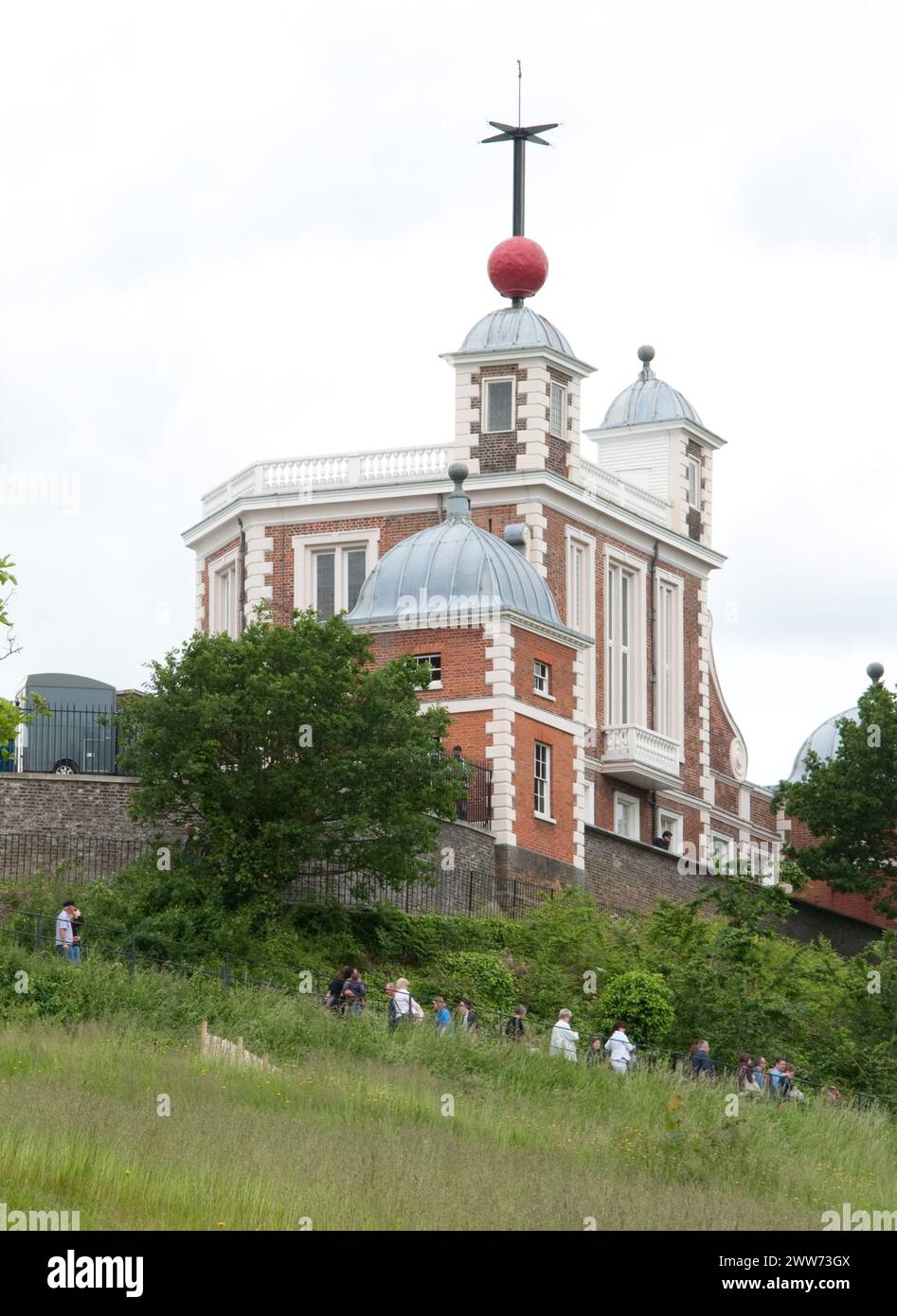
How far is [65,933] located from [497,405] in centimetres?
2726

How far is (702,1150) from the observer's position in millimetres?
34500

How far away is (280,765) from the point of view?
1909 inches

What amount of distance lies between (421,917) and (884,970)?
7.72 metres

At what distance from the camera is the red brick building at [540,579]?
58656 millimetres

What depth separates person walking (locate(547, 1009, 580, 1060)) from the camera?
4109 cm

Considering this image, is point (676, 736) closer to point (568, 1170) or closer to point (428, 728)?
point (428, 728)

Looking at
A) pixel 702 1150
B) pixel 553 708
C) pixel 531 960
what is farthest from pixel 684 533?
pixel 702 1150

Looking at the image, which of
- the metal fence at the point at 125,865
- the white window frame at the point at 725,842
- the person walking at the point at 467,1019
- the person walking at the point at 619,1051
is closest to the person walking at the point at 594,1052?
the person walking at the point at 619,1051

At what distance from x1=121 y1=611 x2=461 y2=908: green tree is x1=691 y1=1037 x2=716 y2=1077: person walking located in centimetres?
704

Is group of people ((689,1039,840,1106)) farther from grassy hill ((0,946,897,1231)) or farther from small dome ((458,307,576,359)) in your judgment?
small dome ((458,307,576,359))

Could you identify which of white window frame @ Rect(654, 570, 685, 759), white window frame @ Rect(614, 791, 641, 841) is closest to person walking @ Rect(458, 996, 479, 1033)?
white window frame @ Rect(614, 791, 641, 841)

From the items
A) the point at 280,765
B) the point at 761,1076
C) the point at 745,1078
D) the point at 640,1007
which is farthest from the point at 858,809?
the point at 745,1078

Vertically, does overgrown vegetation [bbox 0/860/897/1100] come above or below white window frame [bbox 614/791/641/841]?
below

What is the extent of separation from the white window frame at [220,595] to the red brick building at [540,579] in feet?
0.24
